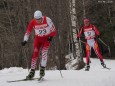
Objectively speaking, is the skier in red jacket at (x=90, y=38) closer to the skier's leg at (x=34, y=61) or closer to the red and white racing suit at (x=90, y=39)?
the red and white racing suit at (x=90, y=39)

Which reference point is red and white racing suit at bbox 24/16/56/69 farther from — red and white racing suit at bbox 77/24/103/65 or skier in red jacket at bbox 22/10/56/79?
red and white racing suit at bbox 77/24/103/65

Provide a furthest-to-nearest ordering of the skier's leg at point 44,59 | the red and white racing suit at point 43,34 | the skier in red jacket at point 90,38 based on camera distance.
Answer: the skier in red jacket at point 90,38 < the red and white racing suit at point 43,34 < the skier's leg at point 44,59

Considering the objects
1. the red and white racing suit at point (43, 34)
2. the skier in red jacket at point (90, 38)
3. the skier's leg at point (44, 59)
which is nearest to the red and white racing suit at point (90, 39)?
the skier in red jacket at point (90, 38)

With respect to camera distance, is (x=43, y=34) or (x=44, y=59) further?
(x=43, y=34)

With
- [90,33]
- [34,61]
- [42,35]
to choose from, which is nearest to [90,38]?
[90,33]

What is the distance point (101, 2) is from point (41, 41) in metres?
25.3

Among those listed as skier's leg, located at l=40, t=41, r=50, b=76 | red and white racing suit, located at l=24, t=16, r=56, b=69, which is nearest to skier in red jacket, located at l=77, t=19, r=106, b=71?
red and white racing suit, located at l=24, t=16, r=56, b=69

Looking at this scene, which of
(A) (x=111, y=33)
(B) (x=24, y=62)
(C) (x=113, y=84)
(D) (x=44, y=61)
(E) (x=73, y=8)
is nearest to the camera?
(D) (x=44, y=61)

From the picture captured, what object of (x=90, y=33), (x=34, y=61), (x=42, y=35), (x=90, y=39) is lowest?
(x=34, y=61)

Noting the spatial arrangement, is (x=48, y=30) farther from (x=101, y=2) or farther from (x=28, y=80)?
(x=101, y=2)

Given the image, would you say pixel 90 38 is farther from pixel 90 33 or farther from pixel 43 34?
pixel 43 34

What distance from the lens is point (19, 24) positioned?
29500mm

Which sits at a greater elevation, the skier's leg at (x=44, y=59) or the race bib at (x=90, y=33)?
the race bib at (x=90, y=33)

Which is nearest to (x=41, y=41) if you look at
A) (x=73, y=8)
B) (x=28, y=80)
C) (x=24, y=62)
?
(x=28, y=80)
